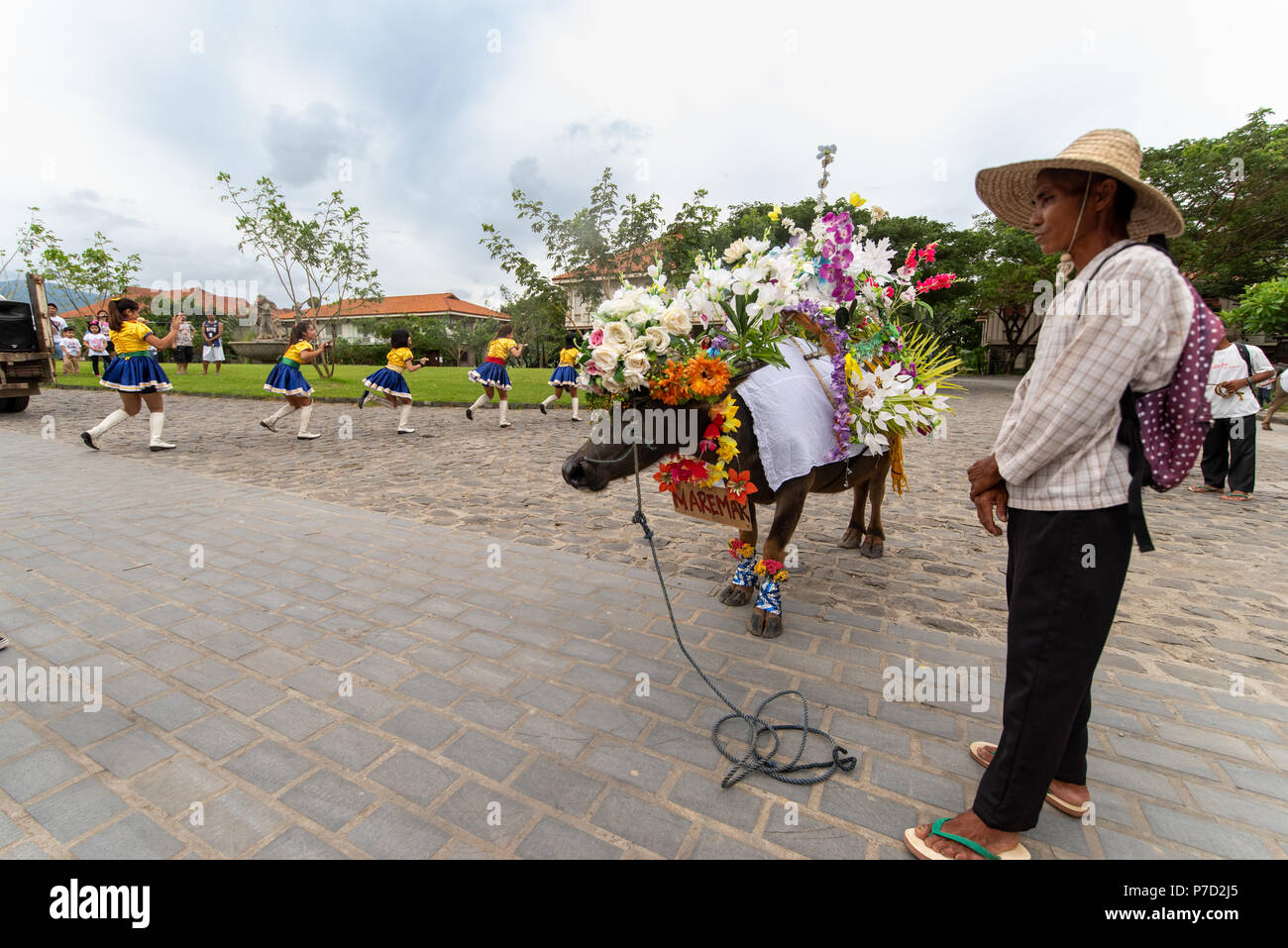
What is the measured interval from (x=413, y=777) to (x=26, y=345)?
1780 centimetres

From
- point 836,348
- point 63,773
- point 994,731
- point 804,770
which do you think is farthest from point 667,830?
point 836,348

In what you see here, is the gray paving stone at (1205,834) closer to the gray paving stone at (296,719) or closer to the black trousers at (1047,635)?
the black trousers at (1047,635)

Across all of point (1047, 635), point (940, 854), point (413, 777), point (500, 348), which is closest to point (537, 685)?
point (413, 777)

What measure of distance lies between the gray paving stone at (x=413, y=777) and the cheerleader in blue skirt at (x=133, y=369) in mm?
9468

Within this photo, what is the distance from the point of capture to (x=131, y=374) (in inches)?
364

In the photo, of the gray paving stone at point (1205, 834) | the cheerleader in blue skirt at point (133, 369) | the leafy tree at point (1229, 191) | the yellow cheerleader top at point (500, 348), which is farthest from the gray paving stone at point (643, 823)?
the leafy tree at point (1229, 191)

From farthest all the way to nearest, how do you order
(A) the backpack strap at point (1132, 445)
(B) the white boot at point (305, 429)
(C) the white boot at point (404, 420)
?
(C) the white boot at point (404, 420)
(B) the white boot at point (305, 429)
(A) the backpack strap at point (1132, 445)

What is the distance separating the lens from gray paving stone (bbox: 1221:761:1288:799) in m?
2.39

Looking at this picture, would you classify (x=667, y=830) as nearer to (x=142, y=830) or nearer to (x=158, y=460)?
(x=142, y=830)

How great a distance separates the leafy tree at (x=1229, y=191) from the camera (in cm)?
2161

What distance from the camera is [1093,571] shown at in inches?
71.1

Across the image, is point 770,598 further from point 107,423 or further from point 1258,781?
point 107,423

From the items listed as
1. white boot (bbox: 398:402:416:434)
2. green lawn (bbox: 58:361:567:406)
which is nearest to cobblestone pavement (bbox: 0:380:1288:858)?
white boot (bbox: 398:402:416:434)

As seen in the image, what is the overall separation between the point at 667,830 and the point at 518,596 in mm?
2279
